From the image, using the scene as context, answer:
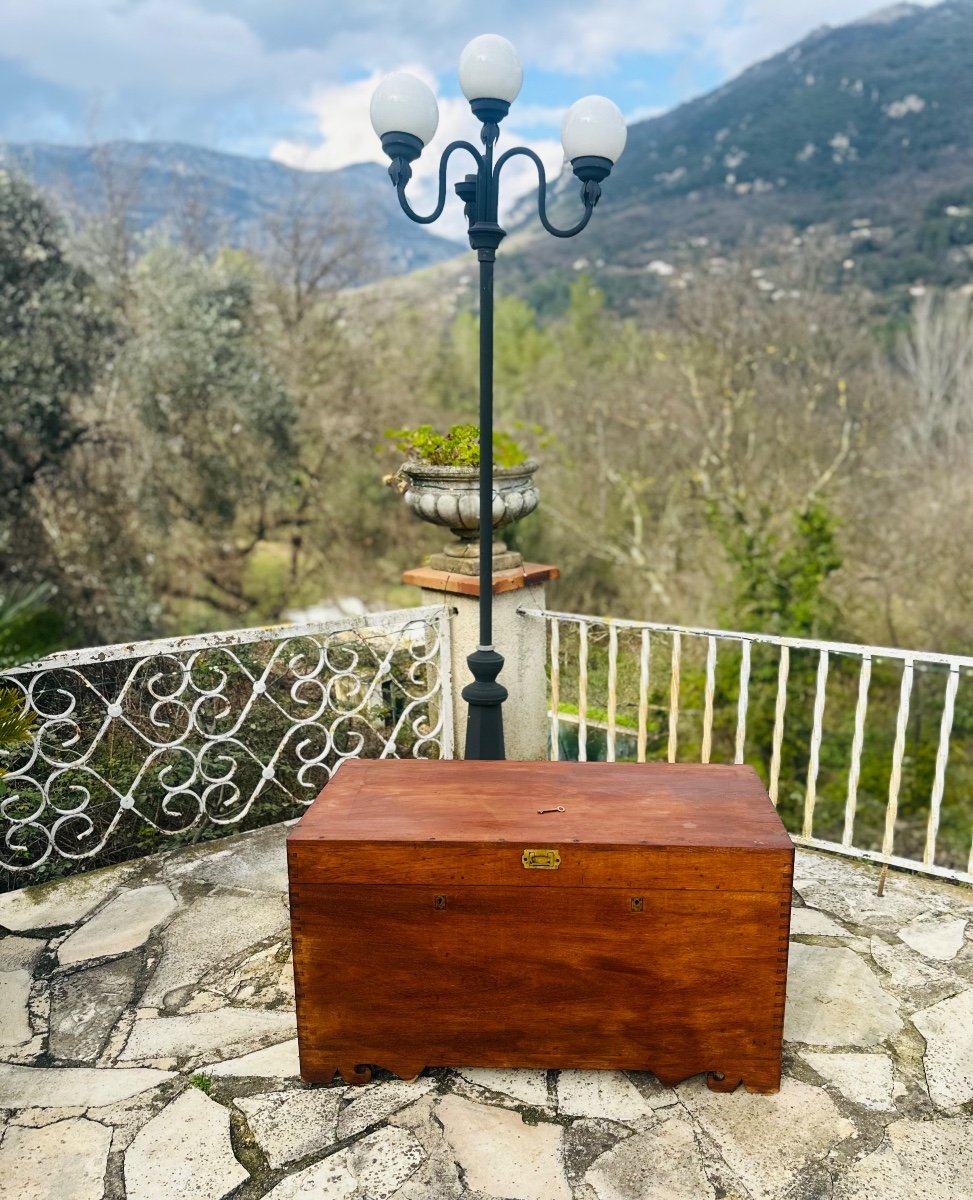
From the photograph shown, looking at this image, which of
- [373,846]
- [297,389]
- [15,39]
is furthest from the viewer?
[297,389]

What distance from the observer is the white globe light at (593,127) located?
2.88 m

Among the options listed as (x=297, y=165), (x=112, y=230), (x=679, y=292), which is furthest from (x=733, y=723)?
(x=297, y=165)

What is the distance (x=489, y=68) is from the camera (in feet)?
9.33

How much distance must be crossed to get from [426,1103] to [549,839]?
2.37 feet

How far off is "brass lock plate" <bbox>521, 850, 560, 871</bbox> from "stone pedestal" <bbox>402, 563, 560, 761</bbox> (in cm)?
181

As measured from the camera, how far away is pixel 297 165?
725 inches

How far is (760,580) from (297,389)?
8606mm

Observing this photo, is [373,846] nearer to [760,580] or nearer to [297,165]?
[760,580]

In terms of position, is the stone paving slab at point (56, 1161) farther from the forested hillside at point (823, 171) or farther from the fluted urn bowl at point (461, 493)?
the forested hillside at point (823, 171)

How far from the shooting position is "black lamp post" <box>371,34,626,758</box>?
2.83 metres

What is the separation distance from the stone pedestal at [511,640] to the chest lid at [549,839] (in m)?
1.55

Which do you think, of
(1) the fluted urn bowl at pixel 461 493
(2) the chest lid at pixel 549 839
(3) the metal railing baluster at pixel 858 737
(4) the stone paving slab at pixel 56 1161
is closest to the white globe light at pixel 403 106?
(1) the fluted urn bowl at pixel 461 493

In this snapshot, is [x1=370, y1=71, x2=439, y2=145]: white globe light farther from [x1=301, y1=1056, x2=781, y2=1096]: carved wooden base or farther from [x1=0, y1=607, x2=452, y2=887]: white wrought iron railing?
[x1=301, y1=1056, x2=781, y2=1096]: carved wooden base

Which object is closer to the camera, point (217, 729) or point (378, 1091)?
point (378, 1091)
